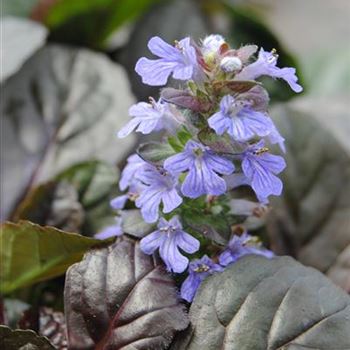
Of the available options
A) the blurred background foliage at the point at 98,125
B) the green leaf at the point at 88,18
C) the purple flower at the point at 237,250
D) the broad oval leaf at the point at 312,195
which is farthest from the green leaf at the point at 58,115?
the purple flower at the point at 237,250

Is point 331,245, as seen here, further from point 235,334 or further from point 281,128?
point 235,334

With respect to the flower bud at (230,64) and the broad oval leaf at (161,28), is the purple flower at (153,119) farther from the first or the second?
the broad oval leaf at (161,28)

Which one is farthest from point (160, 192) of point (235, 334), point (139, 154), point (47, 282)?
point (47, 282)

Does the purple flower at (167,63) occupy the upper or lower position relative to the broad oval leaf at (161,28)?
upper

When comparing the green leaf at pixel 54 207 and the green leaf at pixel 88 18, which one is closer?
the green leaf at pixel 54 207

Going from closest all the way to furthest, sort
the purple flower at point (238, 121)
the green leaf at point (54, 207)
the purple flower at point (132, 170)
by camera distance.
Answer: the purple flower at point (238, 121) → the purple flower at point (132, 170) → the green leaf at point (54, 207)

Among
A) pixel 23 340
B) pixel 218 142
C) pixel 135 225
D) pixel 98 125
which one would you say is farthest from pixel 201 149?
pixel 98 125
